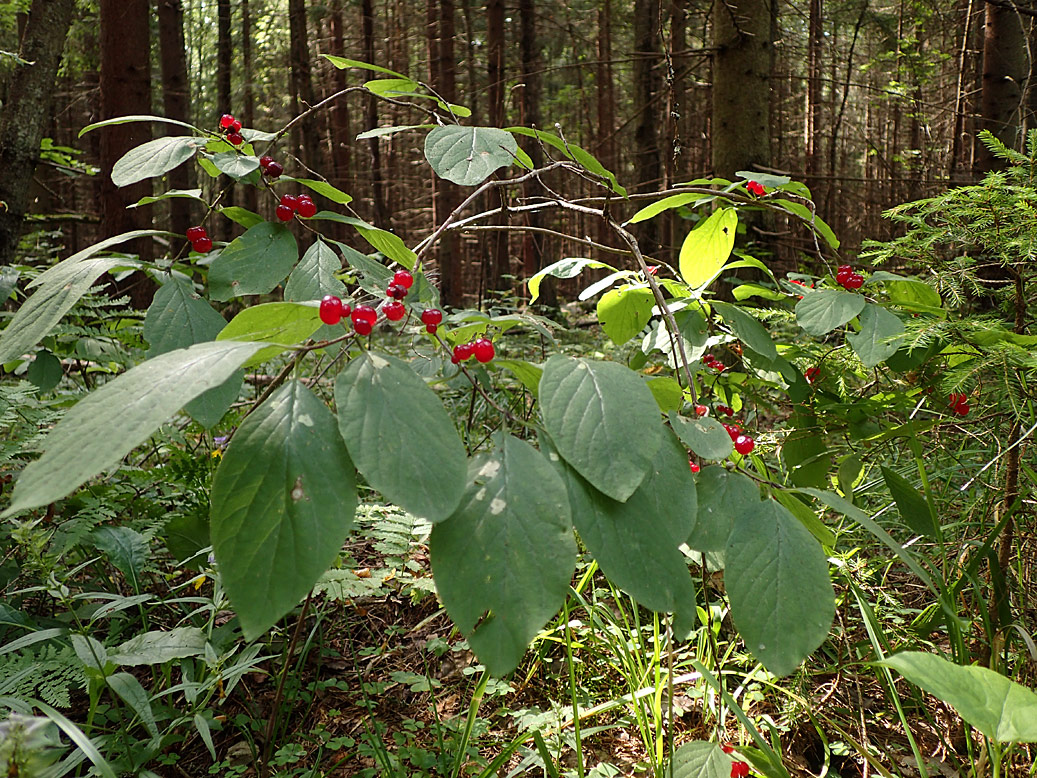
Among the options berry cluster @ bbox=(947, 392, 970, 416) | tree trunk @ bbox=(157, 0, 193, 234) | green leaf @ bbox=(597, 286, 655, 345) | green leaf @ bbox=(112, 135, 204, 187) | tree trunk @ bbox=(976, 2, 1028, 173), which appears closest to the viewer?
green leaf @ bbox=(112, 135, 204, 187)

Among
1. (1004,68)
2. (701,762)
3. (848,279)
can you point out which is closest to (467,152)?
(848,279)

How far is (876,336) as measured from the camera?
1.30 metres

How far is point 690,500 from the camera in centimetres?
72

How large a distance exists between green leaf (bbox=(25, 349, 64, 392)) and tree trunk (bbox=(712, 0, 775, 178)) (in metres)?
3.24

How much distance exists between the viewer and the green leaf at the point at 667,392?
0.88 m

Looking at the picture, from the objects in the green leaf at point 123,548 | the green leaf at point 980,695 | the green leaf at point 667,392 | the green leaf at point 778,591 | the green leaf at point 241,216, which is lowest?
the green leaf at point 123,548

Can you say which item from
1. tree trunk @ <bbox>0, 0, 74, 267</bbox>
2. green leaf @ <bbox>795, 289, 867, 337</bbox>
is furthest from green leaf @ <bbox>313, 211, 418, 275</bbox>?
tree trunk @ <bbox>0, 0, 74, 267</bbox>

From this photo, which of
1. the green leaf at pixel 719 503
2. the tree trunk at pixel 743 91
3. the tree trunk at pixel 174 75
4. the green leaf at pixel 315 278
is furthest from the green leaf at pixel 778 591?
the tree trunk at pixel 174 75

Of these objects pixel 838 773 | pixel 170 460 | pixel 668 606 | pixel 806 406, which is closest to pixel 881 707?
pixel 838 773

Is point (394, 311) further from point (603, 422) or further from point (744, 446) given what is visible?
point (744, 446)

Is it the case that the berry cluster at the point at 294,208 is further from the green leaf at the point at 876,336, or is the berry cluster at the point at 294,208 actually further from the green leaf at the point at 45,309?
the green leaf at the point at 876,336

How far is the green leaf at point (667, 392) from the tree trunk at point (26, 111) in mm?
3744

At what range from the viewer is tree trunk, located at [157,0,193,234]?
856 cm

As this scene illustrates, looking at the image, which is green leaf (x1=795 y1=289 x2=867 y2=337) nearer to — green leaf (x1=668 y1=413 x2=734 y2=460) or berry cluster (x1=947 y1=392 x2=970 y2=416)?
green leaf (x1=668 y1=413 x2=734 y2=460)
